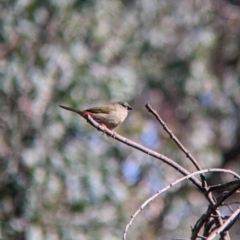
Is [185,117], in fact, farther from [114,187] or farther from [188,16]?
[114,187]

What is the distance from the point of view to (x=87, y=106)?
7.88m

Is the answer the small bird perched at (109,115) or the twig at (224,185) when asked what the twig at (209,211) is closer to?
the twig at (224,185)

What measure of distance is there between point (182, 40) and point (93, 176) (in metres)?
5.31

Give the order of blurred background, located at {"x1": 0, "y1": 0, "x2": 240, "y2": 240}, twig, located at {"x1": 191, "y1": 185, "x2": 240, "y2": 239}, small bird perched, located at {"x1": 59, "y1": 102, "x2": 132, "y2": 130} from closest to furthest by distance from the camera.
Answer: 1. twig, located at {"x1": 191, "y1": 185, "x2": 240, "y2": 239}
2. small bird perched, located at {"x1": 59, "y1": 102, "x2": 132, "y2": 130}
3. blurred background, located at {"x1": 0, "y1": 0, "x2": 240, "y2": 240}

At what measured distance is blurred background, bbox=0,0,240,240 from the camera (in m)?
7.45

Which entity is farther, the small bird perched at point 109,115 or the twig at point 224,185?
the small bird perched at point 109,115

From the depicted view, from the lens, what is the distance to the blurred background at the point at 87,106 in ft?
24.4

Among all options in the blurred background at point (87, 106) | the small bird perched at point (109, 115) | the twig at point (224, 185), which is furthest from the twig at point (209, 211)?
the blurred background at point (87, 106)

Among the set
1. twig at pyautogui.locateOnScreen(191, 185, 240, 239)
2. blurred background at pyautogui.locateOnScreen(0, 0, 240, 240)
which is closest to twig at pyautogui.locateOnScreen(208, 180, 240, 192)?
twig at pyautogui.locateOnScreen(191, 185, 240, 239)

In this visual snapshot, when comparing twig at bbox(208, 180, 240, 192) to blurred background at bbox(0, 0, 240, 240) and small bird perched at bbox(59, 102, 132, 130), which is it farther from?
blurred background at bbox(0, 0, 240, 240)

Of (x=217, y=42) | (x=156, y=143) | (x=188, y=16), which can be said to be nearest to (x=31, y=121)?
(x=156, y=143)

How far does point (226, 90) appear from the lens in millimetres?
11953

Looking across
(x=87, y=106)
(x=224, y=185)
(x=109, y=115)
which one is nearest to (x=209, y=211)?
(x=224, y=185)

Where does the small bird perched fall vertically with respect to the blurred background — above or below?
below
